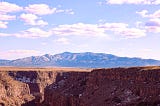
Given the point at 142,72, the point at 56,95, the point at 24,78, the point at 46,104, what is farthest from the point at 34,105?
the point at 142,72

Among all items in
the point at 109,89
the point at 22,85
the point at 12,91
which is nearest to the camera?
the point at 109,89

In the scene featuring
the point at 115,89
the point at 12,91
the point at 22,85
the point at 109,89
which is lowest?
the point at 12,91

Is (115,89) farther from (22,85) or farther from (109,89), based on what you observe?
(22,85)

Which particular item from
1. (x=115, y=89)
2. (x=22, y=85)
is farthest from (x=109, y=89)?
(x=22, y=85)

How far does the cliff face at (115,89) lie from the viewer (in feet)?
218

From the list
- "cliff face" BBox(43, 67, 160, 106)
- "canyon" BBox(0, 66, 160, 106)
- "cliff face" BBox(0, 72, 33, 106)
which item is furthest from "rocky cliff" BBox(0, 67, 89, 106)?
"cliff face" BBox(43, 67, 160, 106)

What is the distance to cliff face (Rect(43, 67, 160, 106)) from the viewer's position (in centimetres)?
6650

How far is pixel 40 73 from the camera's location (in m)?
185

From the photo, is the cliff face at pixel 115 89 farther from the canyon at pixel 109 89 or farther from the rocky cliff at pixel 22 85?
the rocky cliff at pixel 22 85

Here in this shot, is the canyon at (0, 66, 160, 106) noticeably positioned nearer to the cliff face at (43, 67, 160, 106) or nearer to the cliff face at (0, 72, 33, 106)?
the cliff face at (43, 67, 160, 106)

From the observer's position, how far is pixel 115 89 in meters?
77.7

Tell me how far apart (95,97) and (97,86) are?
6.82 m

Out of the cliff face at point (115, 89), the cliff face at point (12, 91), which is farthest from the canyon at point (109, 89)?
the cliff face at point (12, 91)

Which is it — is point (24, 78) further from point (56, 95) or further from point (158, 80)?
point (158, 80)
